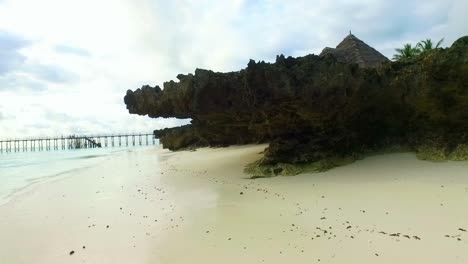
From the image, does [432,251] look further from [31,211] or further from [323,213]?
A: [31,211]

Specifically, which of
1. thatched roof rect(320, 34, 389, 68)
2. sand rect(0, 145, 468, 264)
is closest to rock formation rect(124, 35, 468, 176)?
sand rect(0, 145, 468, 264)

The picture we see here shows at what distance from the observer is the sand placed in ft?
16.5

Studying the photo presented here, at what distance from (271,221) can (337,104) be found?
4869 mm

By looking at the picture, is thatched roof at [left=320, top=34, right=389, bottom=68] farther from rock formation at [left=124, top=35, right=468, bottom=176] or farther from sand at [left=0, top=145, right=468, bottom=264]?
sand at [left=0, top=145, right=468, bottom=264]

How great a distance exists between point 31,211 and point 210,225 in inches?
221

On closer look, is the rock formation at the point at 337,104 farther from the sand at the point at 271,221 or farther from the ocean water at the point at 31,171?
the ocean water at the point at 31,171

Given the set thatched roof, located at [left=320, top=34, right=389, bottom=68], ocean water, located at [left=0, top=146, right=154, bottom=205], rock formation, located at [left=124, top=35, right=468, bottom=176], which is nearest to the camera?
rock formation, located at [left=124, top=35, right=468, bottom=176]

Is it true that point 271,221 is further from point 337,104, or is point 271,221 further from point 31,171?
point 31,171

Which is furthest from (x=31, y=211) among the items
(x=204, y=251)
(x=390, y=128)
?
(x=390, y=128)

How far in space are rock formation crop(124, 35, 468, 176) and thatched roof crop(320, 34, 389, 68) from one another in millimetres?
4832

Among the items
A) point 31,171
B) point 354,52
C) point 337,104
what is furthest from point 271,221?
point 31,171

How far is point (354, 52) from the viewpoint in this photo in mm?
16047

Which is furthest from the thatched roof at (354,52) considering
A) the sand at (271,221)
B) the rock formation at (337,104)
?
the sand at (271,221)

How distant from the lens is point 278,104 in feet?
34.8
